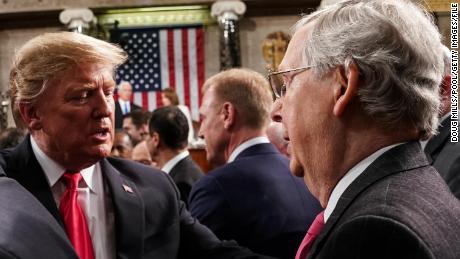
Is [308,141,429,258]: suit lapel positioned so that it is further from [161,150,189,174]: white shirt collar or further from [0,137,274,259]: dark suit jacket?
[161,150,189,174]: white shirt collar

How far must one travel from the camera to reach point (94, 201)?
229cm

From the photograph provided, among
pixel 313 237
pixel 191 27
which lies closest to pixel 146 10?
pixel 191 27

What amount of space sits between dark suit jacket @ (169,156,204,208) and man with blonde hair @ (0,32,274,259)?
2134mm

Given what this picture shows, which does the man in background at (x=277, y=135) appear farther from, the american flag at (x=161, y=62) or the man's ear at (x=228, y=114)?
the american flag at (x=161, y=62)

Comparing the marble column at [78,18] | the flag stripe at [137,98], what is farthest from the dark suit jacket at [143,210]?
the marble column at [78,18]

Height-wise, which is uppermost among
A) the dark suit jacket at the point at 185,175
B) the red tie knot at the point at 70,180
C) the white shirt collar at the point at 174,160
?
the red tie knot at the point at 70,180

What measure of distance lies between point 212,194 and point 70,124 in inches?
39.8

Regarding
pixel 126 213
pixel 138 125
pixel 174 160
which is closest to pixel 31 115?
pixel 126 213

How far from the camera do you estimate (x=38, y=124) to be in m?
2.27

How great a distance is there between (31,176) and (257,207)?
3.96 ft

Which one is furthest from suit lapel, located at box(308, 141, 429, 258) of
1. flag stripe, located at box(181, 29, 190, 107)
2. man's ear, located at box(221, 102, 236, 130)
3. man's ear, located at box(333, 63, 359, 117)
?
flag stripe, located at box(181, 29, 190, 107)

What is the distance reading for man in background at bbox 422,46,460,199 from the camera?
2502mm

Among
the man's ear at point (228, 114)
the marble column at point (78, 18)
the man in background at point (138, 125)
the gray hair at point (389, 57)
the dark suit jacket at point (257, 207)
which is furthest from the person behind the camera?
the marble column at point (78, 18)

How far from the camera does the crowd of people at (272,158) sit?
140cm
